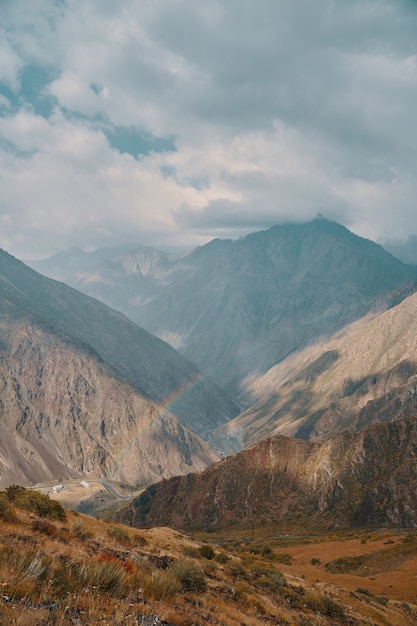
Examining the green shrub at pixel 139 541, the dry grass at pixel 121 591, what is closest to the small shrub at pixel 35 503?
the dry grass at pixel 121 591

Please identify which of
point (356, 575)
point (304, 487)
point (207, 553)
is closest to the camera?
point (207, 553)

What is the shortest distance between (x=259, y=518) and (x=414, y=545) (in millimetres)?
48152

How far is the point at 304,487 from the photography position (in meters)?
95.8

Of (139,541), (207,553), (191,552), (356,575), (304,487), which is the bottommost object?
(304,487)

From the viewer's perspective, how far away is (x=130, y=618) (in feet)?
25.8

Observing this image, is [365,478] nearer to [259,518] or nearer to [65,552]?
[259,518]

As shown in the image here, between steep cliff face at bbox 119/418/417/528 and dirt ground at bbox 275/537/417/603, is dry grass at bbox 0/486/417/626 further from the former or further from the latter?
steep cliff face at bbox 119/418/417/528

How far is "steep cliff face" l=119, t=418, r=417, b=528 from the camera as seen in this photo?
3233 inches

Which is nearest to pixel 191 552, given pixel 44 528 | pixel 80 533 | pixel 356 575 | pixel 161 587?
Answer: pixel 80 533

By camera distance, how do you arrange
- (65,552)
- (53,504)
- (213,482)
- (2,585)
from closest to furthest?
(2,585) < (65,552) < (53,504) < (213,482)

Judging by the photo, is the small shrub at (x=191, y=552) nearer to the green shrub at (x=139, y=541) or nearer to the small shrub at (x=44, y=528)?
the green shrub at (x=139, y=541)

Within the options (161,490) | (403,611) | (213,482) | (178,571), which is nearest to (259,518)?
(213,482)

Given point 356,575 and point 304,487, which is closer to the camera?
point 356,575

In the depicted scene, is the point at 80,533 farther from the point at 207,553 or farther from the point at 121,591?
the point at 207,553
